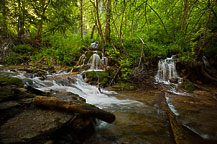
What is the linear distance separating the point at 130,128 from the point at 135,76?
485cm

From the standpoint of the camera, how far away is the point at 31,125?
1.68m

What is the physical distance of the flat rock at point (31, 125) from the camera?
4.69 ft

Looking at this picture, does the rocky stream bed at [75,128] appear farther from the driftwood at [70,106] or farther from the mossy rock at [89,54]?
the mossy rock at [89,54]

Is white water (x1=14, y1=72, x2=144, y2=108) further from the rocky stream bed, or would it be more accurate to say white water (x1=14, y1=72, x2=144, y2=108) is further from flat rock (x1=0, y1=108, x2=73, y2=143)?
flat rock (x1=0, y1=108, x2=73, y2=143)

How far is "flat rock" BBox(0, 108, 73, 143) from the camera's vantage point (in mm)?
1429

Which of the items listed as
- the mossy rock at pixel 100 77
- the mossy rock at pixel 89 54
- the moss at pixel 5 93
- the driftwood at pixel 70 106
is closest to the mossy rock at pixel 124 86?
the mossy rock at pixel 100 77

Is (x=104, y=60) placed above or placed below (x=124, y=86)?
above

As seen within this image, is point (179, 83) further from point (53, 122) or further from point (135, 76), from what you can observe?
point (53, 122)

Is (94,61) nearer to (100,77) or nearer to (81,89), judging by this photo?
(100,77)

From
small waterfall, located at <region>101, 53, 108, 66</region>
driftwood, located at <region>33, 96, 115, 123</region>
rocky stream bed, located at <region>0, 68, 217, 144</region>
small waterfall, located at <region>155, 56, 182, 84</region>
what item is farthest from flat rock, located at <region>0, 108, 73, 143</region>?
small waterfall, located at <region>155, 56, 182, 84</region>

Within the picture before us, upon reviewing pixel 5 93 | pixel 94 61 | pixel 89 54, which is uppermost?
pixel 89 54

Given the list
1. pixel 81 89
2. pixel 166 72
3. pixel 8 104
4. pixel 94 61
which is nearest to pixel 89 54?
pixel 94 61

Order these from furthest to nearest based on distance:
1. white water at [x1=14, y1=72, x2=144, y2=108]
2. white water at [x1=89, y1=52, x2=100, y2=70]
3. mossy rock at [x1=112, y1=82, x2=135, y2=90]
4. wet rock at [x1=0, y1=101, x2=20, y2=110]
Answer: white water at [x1=89, y1=52, x2=100, y2=70] < mossy rock at [x1=112, y1=82, x2=135, y2=90] < white water at [x1=14, y1=72, x2=144, y2=108] < wet rock at [x1=0, y1=101, x2=20, y2=110]

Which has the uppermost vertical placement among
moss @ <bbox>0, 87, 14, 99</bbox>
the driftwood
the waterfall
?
the waterfall
